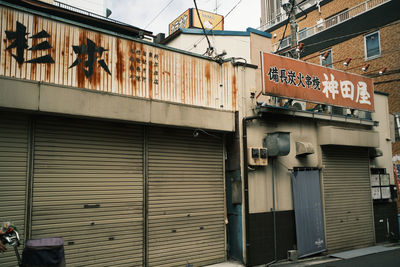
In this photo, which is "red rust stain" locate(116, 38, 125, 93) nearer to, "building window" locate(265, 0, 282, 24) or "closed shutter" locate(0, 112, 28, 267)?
"closed shutter" locate(0, 112, 28, 267)

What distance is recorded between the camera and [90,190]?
26.8ft

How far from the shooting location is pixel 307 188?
40.1 feet

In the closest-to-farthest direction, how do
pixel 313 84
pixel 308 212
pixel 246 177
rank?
pixel 246 177 < pixel 308 212 < pixel 313 84

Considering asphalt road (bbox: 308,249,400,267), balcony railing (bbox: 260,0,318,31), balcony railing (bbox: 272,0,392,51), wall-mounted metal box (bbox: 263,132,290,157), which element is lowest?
asphalt road (bbox: 308,249,400,267)

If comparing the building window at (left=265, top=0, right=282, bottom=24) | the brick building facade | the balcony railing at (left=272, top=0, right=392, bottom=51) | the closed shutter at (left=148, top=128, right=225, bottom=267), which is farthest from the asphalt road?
the building window at (left=265, top=0, right=282, bottom=24)

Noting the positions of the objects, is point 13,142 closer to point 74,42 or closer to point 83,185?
point 83,185

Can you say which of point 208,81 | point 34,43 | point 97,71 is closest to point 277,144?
point 208,81

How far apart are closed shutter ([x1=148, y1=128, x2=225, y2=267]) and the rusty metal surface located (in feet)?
4.27

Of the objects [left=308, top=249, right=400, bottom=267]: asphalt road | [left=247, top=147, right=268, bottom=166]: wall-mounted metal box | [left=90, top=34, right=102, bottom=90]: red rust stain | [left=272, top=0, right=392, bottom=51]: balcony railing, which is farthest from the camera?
[left=272, top=0, right=392, bottom=51]: balcony railing

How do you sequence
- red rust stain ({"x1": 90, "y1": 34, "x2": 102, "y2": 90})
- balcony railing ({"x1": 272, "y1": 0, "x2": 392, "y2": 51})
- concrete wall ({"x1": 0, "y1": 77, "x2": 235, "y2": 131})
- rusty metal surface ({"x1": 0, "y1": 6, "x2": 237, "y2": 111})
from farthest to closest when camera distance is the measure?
balcony railing ({"x1": 272, "y1": 0, "x2": 392, "y2": 51}) → red rust stain ({"x1": 90, "y1": 34, "x2": 102, "y2": 90}) → rusty metal surface ({"x1": 0, "y1": 6, "x2": 237, "y2": 111}) → concrete wall ({"x1": 0, "y1": 77, "x2": 235, "y2": 131})

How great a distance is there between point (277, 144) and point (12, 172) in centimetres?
756

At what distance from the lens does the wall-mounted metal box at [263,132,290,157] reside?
1083 cm

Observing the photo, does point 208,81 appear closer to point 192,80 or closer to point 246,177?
point 192,80

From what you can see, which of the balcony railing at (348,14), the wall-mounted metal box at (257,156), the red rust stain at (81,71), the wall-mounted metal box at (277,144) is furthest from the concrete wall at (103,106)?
the balcony railing at (348,14)
